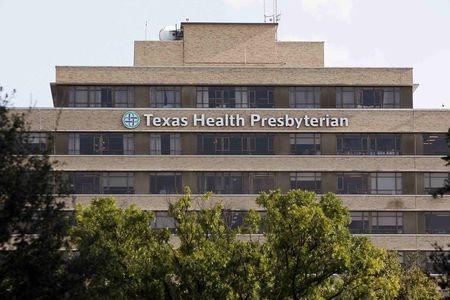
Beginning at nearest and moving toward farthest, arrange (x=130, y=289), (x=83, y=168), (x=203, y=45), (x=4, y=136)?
(x=4, y=136)
(x=130, y=289)
(x=83, y=168)
(x=203, y=45)

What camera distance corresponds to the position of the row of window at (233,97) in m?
111

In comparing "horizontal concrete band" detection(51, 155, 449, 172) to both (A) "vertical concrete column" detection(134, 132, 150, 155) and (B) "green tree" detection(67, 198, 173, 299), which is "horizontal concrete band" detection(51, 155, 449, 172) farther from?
(B) "green tree" detection(67, 198, 173, 299)

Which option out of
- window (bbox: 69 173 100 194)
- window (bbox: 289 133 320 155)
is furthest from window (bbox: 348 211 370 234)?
window (bbox: 69 173 100 194)

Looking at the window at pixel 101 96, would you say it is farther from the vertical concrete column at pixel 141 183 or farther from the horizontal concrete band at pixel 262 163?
the vertical concrete column at pixel 141 183

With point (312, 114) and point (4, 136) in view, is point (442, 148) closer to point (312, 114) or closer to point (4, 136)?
point (312, 114)

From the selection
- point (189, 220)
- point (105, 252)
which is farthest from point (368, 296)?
point (105, 252)

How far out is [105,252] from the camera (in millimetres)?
42719

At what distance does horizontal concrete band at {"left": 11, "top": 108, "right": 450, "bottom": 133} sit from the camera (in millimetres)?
109188

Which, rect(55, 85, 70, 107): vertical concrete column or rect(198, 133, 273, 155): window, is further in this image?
rect(55, 85, 70, 107): vertical concrete column

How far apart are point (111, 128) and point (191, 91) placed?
6.98 metres

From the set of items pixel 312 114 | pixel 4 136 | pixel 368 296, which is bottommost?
pixel 368 296

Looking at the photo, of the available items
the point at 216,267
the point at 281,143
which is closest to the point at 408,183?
the point at 281,143

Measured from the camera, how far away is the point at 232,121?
361 feet

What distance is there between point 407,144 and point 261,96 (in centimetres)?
1184
